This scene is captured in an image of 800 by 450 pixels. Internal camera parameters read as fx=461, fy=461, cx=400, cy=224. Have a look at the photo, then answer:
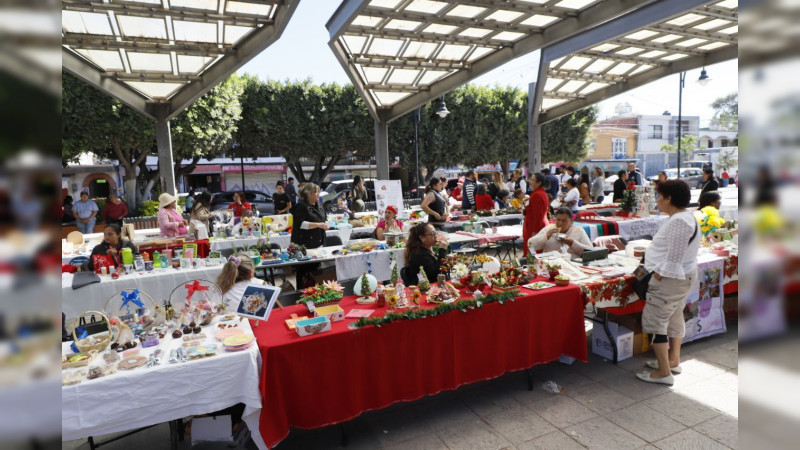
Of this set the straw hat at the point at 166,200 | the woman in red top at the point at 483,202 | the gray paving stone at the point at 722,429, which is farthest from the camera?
the woman in red top at the point at 483,202

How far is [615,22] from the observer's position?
897 centimetres

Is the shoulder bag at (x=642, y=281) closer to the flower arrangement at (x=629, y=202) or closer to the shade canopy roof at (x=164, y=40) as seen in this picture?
the flower arrangement at (x=629, y=202)

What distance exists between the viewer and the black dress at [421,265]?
4.68 m

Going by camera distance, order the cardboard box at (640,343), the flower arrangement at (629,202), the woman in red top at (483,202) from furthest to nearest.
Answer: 1. the woman in red top at (483,202)
2. the flower arrangement at (629,202)
3. the cardboard box at (640,343)

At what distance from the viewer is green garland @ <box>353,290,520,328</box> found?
3.38 m

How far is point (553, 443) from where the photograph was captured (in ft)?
10.6

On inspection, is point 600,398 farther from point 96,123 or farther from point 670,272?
point 96,123

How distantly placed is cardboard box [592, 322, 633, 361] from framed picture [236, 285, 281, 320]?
316cm

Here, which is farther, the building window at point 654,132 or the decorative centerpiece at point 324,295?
the building window at point 654,132

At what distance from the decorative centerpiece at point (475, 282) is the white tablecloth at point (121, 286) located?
3.21 m

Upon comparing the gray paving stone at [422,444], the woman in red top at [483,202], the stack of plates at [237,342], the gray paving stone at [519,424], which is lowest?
the gray paving stone at [422,444]

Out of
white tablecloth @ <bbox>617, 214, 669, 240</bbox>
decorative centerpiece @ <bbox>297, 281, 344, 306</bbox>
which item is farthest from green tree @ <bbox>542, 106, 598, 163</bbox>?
decorative centerpiece @ <bbox>297, 281, 344, 306</bbox>

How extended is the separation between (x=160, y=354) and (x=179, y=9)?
6.27m

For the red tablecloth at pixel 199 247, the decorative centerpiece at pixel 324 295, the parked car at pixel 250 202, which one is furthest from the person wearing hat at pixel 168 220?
the parked car at pixel 250 202
